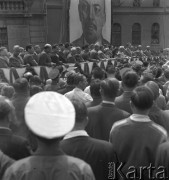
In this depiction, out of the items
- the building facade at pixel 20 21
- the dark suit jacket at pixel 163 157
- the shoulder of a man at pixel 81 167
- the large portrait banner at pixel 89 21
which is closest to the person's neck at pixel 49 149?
the shoulder of a man at pixel 81 167

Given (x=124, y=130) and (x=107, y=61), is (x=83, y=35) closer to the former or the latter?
(x=107, y=61)

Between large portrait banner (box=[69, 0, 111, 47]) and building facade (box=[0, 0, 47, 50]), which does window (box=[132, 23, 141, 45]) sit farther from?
building facade (box=[0, 0, 47, 50])

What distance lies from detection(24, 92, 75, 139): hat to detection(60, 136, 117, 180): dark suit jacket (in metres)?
0.86

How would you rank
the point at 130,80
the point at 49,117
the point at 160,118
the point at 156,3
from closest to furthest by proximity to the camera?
the point at 49,117 < the point at 160,118 < the point at 130,80 < the point at 156,3

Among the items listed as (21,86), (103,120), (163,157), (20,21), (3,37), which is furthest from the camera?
(3,37)

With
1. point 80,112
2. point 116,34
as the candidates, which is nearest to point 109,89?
point 80,112

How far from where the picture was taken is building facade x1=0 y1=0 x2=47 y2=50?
997 inches

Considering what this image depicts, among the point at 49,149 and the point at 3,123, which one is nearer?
the point at 49,149

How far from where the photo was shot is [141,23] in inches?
1348

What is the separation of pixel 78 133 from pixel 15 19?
76.3ft

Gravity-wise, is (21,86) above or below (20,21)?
below

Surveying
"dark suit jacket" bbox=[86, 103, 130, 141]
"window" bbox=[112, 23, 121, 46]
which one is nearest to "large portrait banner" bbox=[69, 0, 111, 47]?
"window" bbox=[112, 23, 121, 46]

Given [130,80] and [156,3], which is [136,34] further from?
[130,80]

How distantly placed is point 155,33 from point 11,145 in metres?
32.7
